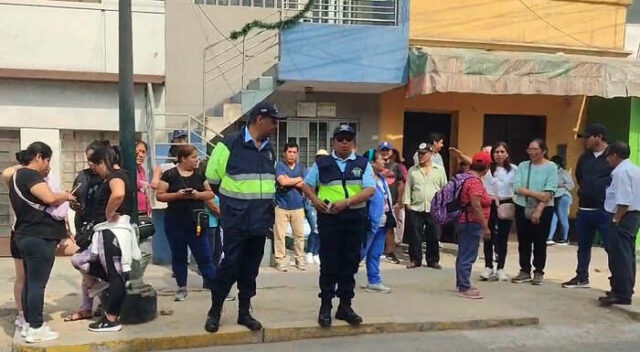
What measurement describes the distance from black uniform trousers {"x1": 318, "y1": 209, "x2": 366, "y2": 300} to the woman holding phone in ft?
4.83

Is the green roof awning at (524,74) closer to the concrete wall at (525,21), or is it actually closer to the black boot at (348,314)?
the concrete wall at (525,21)

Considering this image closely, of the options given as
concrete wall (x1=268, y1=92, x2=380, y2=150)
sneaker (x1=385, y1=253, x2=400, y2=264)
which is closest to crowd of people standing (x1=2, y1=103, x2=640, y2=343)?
sneaker (x1=385, y1=253, x2=400, y2=264)

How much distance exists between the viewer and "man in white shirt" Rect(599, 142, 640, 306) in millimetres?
6965

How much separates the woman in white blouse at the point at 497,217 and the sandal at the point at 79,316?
4931 millimetres

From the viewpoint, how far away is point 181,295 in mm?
6922

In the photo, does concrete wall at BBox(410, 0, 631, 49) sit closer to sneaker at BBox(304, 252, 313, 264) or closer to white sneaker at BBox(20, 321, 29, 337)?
sneaker at BBox(304, 252, 313, 264)

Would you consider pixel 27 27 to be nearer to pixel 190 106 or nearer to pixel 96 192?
pixel 190 106

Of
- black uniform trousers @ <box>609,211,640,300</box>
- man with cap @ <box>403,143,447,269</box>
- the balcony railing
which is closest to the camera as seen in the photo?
black uniform trousers @ <box>609,211,640,300</box>

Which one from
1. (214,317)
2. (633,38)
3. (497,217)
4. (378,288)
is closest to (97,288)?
(214,317)

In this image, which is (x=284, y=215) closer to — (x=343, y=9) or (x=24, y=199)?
(x=24, y=199)

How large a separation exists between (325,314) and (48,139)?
6263mm

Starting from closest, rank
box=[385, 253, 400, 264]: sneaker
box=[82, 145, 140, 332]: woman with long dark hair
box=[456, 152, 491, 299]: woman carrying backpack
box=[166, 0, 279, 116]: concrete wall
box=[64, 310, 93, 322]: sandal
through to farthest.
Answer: box=[82, 145, 140, 332]: woman with long dark hair
box=[64, 310, 93, 322]: sandal
box=[456, 152, 491, 299]: woman carrying backpack
box=[385, 253, 400, 264]: sneaker
box=[166, 0, 279, 116]: concrete wall

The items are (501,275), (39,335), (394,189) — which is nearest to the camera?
(39,335)

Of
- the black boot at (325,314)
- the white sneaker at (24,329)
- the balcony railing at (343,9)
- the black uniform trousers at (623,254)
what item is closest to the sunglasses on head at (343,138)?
the black boot at (325,314)
